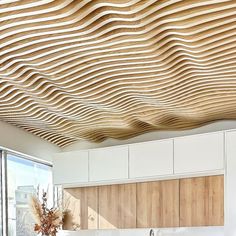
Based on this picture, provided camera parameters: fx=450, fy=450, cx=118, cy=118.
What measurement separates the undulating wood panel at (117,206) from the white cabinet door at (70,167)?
414mm

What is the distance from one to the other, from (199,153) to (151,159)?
728 mm

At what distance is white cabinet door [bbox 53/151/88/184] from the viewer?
688 cm

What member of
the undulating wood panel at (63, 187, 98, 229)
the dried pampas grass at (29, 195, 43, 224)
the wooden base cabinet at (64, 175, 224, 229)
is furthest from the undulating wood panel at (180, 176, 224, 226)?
the dried pampas grass at (29, 195, 43, 224)

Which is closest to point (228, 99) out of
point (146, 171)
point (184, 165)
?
point (184, 165)

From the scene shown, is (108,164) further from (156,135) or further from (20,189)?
(20,189)

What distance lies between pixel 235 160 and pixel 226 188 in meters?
0.37

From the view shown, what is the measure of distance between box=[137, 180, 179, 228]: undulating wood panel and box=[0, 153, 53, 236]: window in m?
1.73

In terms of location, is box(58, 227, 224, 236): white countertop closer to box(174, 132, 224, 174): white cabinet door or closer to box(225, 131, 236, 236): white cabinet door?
box(225, 131, 236, 236): white cabinet door

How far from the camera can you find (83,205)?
6.87 m

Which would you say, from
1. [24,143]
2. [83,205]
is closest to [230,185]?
[83,205]

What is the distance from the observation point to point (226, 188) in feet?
18.4

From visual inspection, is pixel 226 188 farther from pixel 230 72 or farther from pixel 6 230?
pixel 6 230

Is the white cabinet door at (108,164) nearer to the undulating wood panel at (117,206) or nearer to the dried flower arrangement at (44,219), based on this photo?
the undulating wood panel at (117,206)

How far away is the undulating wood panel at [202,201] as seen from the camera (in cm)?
564
